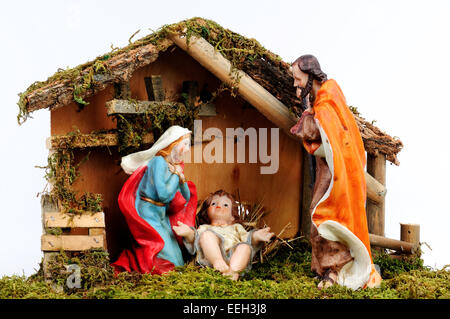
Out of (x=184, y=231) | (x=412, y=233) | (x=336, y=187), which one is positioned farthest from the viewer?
(x=412, y=233)

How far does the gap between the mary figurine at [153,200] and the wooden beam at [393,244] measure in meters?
1.62

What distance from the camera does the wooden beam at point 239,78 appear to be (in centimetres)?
580

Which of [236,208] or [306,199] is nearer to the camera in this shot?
[236,208]

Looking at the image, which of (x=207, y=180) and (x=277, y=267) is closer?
(x=277, y=267)

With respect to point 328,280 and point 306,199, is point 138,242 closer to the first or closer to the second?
point 328,280

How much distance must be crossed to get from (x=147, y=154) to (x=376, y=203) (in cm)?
198

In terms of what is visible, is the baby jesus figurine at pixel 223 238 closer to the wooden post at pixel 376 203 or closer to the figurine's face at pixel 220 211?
the figurine's face at pixel 220 211

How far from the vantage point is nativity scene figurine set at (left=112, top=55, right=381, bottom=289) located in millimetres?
5262

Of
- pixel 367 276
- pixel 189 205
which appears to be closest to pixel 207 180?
pixel 189 205

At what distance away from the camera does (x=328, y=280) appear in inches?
212

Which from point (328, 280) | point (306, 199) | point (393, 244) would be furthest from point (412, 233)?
point (328, 280)

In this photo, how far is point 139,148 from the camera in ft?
20.3

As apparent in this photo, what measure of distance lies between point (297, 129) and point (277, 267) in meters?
1.32
